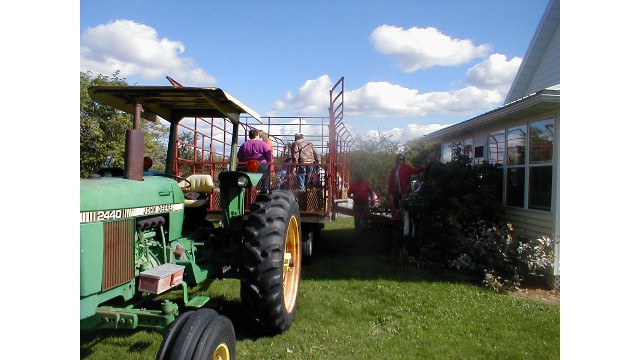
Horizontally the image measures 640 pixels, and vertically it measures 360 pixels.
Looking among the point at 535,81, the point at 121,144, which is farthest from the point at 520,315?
the point at 535,81

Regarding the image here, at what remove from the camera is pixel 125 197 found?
8.86ft

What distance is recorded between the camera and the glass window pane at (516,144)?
6.95 m

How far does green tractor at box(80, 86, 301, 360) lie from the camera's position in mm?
2367

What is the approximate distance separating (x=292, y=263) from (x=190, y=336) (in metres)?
2.09

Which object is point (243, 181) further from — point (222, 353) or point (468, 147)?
point (468, 147)

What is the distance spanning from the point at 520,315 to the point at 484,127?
15.3ft

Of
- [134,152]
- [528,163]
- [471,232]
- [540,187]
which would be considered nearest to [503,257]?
[471,232]

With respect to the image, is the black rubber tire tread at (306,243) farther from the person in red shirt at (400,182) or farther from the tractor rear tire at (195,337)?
the tractor rear tire at (195,337)

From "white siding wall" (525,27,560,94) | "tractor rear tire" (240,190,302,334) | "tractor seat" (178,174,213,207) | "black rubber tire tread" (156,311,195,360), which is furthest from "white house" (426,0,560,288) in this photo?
"black rubber tire tread" (156,311,195,360)

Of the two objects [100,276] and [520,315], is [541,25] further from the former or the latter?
[100,276]

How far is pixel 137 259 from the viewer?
9.48 feet

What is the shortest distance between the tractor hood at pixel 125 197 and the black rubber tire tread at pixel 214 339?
0.85 meters

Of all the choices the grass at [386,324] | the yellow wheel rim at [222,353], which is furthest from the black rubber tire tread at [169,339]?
the grass at [386,324]
